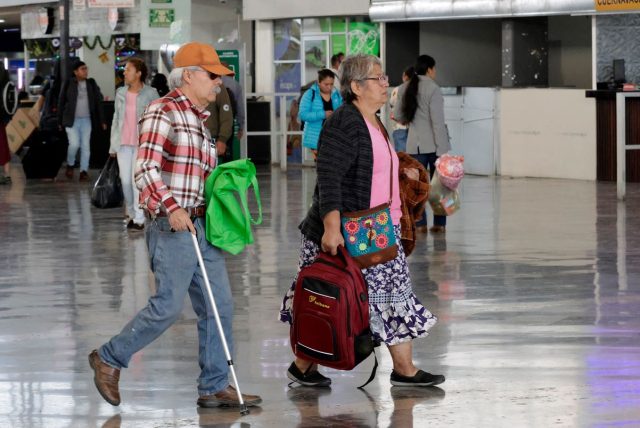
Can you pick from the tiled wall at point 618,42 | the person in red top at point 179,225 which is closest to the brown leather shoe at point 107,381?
the person in red top at point 179,225

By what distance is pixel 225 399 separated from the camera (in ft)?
23.4

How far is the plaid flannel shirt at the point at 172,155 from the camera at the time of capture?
682cm

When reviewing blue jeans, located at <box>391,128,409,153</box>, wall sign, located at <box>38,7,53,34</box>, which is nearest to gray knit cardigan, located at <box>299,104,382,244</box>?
blue jeans, located at <box>391,128,409,153</box>

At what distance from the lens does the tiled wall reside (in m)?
22.1

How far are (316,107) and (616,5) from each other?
6693 mm

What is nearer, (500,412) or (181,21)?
(500,412)

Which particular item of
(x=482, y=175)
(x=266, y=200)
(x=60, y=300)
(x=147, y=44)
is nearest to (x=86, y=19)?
(x=147, y=44)

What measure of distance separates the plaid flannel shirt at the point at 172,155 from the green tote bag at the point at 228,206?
0.29 ft

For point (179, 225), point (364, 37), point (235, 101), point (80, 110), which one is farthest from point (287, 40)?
point (179, 225)

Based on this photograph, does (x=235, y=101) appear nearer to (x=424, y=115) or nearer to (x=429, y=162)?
(x=429, y=162)

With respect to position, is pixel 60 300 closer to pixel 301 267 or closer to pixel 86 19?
pixel 301 267

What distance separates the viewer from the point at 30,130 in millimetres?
28031

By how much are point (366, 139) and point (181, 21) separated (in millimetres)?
22496

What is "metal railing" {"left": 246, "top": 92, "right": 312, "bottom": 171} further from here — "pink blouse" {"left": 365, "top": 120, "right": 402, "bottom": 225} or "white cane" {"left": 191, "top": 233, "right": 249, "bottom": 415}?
"white cane" {"left": 191, "top": 233, "right": 249, "bottom": 415}
